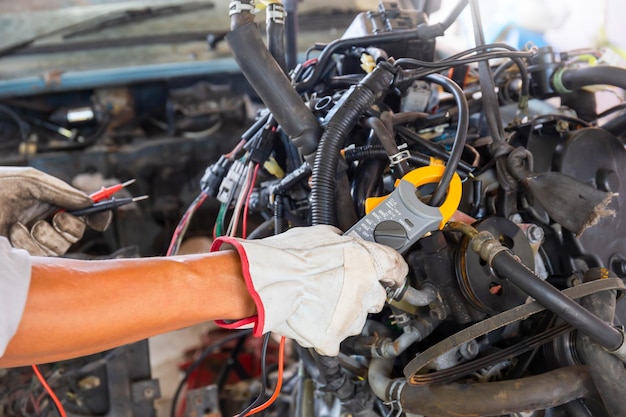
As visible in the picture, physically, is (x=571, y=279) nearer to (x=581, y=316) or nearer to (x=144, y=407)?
(x=581, y=316)

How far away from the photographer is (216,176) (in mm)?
1019

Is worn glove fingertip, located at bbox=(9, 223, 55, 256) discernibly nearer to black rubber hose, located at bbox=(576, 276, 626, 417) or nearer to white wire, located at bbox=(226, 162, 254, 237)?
white wire, located at bbox=(226, 162, 254, 237)

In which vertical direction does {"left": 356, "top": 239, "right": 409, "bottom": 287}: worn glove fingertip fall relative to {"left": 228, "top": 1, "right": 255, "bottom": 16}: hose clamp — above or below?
below

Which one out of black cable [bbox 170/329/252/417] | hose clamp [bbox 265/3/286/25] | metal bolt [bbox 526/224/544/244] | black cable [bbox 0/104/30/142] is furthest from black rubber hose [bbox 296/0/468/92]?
black cable [bbox 0/104/30/142]

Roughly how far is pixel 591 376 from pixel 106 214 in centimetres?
80

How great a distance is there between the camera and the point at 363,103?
2.61ft

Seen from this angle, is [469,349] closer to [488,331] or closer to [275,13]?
[488,331]

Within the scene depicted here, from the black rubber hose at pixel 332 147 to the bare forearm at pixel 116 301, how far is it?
0.15 metres

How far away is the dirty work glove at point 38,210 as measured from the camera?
2.99 feet

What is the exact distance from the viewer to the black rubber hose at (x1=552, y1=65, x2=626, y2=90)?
37.6 inches

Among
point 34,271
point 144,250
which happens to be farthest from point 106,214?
point 144,250

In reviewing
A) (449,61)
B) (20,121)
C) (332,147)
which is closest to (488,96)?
(449,61)

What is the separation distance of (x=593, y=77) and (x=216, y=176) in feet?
2.20

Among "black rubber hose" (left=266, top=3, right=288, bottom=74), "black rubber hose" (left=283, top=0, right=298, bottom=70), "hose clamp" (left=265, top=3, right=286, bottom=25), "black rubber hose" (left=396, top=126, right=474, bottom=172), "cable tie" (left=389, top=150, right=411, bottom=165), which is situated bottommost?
"black rubber hose" (left=396, top=126, right=474, bottom=172)
